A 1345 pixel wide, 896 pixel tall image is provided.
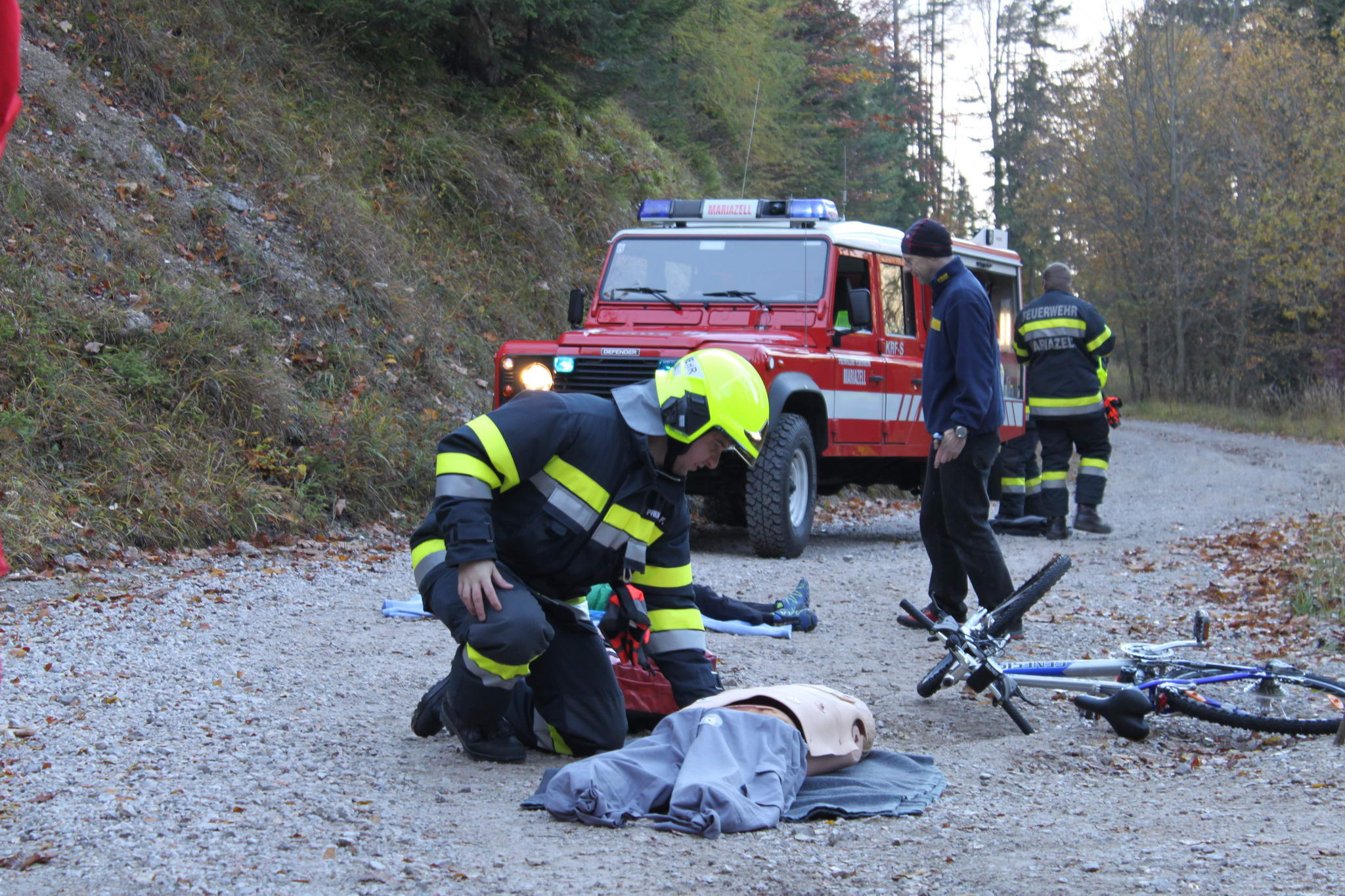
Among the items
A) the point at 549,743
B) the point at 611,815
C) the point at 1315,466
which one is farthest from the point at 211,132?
A: the point at 1315,466

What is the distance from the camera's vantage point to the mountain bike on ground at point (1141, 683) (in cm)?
417

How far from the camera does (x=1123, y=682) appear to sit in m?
4.48

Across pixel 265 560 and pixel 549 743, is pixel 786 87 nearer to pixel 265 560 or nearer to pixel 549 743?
pixel 265 560

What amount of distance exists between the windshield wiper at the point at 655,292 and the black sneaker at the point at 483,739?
5.56 m

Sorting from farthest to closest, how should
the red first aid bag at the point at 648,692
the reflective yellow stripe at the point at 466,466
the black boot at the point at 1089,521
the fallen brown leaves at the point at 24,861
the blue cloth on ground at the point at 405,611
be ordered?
the black boot at the point at 1089,521, the blue cloth on ground at the point at 405,611, the red first aid bag at the point at 648,692, the reflective yellow stripe at the point at 466,466, the fallen brown leaves at the point at 24,861

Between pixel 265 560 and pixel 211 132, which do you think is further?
pixel 211 132

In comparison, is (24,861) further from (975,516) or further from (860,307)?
(860,307)

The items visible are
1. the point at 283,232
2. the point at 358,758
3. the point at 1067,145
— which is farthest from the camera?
the point at 1067,145

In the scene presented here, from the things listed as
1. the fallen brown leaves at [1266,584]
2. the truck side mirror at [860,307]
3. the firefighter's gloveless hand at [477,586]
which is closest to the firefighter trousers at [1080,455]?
the fallen brown leaves at [1266,584]

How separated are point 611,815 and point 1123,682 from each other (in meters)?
2.09

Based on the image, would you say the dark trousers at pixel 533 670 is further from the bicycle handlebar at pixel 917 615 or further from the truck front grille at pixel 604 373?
the truck front grille at pixel 604 373

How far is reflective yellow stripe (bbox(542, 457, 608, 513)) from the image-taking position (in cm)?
381

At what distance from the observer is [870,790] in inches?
144

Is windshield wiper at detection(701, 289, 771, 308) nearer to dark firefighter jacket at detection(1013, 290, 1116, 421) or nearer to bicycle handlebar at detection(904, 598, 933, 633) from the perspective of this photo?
dark firefighter jacket at detection(1013, 290, 1116, 421)
